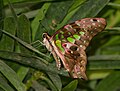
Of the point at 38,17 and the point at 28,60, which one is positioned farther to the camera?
the point at 38,17

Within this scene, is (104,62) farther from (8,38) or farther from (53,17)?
(8,38)

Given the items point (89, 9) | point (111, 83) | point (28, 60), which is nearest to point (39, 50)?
point (28, 60)

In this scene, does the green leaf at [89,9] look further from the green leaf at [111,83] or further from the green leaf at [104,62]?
the green leaf at [111,83]

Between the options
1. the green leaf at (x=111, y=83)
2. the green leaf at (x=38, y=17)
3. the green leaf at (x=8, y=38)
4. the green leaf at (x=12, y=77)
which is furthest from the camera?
the green leaf at (x=111, y=83)

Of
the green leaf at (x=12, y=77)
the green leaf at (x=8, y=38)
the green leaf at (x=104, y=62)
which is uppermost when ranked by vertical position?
the green leaf at (x=8, y=38)

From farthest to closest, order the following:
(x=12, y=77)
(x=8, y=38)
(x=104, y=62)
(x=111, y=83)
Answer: (x=111, y=83)
(x=104, y=62)
(x=8, y=38)
(x=12, y=77)

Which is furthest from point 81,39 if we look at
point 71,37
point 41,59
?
point 41,59

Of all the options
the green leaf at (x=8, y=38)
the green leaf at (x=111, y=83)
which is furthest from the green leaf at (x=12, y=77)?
the green leaf at (x=111, y=83)
